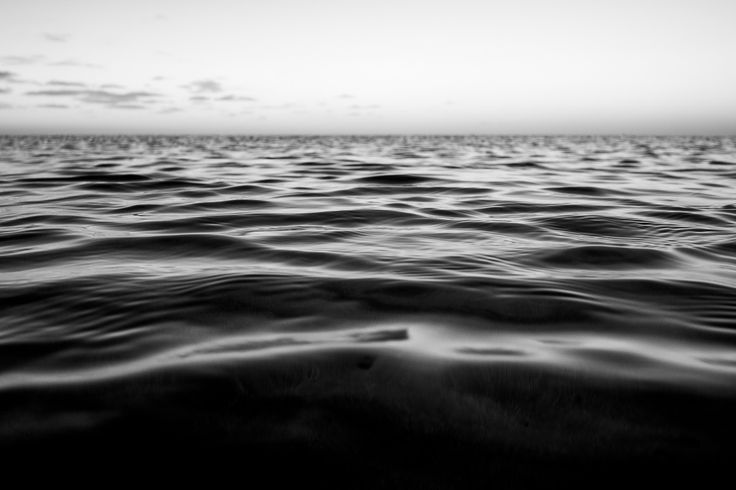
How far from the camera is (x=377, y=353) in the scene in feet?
6.31

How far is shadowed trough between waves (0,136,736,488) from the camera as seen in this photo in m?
1.32

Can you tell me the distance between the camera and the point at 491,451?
133 cm

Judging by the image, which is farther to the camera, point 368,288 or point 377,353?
point 368,288

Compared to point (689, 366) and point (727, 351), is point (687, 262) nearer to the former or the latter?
point (727, 351)

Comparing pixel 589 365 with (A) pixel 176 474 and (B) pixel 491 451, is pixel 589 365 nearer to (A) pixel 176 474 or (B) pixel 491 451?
(B) pixel 491 451

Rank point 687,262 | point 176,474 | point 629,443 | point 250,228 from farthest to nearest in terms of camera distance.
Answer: point 250,228 < point 687,262 < point 629,443 < point 176,474

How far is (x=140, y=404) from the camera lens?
154 centimetres

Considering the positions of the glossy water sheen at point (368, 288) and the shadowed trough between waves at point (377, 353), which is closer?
the shadowed trough between waves at point (377, 353)

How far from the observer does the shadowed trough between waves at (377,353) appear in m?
1.32

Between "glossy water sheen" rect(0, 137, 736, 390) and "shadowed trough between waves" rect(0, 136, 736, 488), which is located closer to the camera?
"shadowed trough between waves" rect(0, 136, 736, 488)

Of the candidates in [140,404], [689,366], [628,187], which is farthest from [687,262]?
[628,187]

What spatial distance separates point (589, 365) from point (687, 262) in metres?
2.26

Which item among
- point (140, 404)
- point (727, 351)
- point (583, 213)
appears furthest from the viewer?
point (583, 213)

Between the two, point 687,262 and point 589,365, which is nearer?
point 589,365
